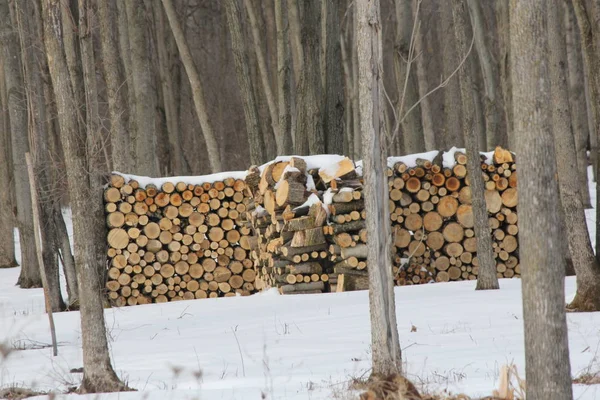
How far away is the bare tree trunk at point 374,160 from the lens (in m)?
4.54

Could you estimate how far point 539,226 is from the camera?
3324mm

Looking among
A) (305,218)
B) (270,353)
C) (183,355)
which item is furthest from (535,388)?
(305,218)

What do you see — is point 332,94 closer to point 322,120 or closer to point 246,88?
point 322,120

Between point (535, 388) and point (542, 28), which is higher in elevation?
point (542, 28)

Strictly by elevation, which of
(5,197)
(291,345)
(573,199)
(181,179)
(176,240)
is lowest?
(291,345)

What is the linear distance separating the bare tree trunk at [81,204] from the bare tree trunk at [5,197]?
11.5 metres

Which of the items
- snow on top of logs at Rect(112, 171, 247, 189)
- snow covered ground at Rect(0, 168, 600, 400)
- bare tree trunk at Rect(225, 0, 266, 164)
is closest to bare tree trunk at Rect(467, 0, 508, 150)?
bare tree trunk at Rect(225, 0, 266, 164)

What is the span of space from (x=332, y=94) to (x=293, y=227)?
2.74 m

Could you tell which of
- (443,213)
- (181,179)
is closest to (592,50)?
(443,213)

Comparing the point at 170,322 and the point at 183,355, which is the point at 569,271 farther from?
the point at 183,355

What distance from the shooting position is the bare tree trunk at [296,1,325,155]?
11.1m

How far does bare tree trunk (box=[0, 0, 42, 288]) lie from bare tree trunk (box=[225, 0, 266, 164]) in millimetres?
3524

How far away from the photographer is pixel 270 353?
225 inches

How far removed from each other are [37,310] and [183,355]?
4.69 metres
